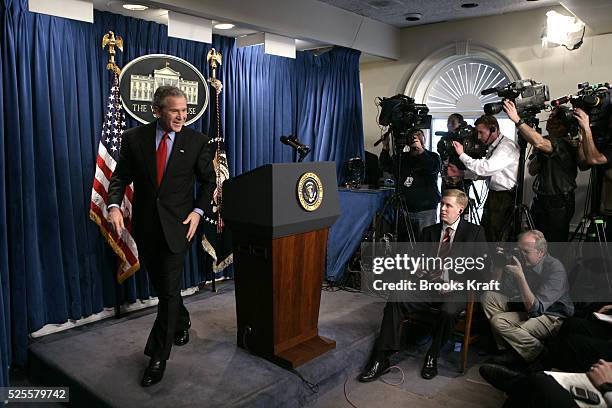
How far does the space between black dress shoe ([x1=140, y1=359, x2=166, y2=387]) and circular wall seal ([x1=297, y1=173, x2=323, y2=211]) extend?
1.03m

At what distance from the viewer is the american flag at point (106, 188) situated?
10.9ft

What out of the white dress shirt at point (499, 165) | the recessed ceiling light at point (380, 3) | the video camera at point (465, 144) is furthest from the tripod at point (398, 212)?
the recessed ceiling light at point (380, 3)

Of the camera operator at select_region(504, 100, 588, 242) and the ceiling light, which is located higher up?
the ceiling light

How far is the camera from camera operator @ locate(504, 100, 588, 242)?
354cm

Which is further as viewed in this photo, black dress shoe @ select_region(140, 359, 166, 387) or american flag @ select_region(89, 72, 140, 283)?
american flag @ select_region(89, 72, 140, 283)

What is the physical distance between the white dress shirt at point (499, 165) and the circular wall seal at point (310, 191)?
55.9 inches

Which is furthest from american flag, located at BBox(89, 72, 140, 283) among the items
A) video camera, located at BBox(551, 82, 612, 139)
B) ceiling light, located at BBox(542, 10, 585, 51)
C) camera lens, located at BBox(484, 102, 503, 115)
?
ceiling light, located at BBox(542, 10, 585, 51)

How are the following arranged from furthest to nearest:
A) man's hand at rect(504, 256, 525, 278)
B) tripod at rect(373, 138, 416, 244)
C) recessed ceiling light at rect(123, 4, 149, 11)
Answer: tripod at rect(373, 138, 416, 244)
recessed ceiling light at rect(123, 4, 149, 11)
man's hand at rect(504, 256, 525, 278)

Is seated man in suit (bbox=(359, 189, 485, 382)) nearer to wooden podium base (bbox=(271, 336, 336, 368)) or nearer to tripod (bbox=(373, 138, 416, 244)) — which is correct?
wooden podium base (bbox=(271, 336, 336, 368))

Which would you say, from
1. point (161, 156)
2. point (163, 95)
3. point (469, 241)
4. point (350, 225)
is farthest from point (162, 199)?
point (350, 225)

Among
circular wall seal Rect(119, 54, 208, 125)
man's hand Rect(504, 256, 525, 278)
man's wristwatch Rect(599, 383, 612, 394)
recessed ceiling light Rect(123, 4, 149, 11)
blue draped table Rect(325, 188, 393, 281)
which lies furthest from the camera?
blue draped table Rect(325, 188, 393, 281)

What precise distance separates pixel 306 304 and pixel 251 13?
218 centimetres

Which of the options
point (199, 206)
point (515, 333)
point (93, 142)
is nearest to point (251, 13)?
point (93, 142)

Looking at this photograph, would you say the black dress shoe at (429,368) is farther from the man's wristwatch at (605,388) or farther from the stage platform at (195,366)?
the man's wristwatch at (605,388)
